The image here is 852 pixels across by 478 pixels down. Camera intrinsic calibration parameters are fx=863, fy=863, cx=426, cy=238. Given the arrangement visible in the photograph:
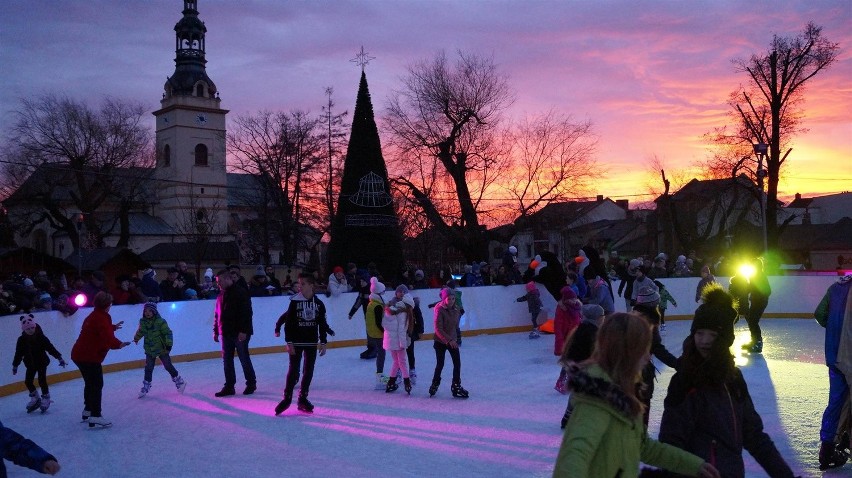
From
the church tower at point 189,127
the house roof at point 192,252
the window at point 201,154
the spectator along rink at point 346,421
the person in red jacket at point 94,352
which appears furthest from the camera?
the window at point 201,154

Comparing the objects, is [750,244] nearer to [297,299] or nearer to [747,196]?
[747,196]

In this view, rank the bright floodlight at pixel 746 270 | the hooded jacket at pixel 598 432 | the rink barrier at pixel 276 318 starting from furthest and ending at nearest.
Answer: the bright floodlight at pixel 746 270, the rink barrier at pixel 276 318, the hooded jacket at pixel 598 432

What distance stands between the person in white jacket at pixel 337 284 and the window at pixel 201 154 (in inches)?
2603

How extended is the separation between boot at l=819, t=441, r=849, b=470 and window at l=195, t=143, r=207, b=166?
79600 mm

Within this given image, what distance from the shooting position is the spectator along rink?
7844 millimetres

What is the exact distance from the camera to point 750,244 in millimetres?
58562

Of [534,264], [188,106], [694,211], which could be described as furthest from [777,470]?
[188,106]

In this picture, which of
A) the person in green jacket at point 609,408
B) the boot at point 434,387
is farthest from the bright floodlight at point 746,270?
the person in green jacket at point 609,408

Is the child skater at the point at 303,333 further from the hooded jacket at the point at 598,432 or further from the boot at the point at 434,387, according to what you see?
the hooded jacket at the point at 598,432

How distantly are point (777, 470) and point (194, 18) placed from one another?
255 ft

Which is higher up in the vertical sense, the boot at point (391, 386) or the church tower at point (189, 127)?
the church tower at point (189, 127)

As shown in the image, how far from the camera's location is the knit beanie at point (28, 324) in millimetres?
10648

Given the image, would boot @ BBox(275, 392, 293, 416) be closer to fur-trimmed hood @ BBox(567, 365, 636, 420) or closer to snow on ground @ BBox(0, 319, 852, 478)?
snow on ground @ BBox(0, 319, 852, 478)

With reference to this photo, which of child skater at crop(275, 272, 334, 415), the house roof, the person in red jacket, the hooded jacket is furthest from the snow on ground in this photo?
the house roof
